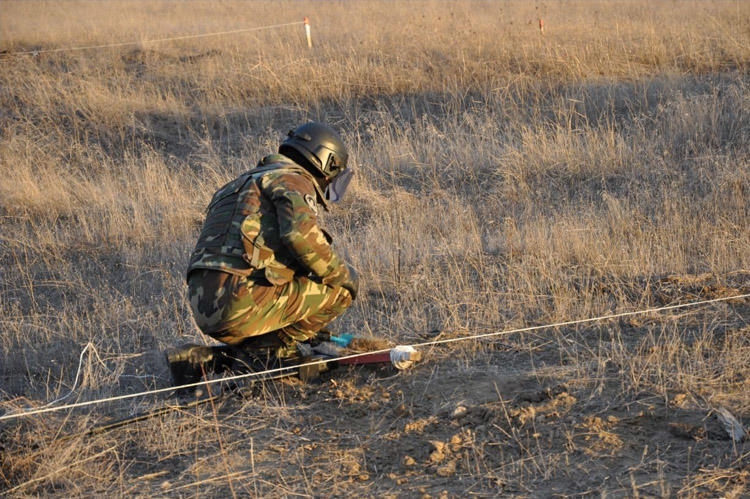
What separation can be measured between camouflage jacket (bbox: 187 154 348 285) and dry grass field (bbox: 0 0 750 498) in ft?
2.36

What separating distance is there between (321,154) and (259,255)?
0.70m

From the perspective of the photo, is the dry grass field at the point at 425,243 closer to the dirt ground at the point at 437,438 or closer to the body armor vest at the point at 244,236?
the dirt ground at the point at 437,438

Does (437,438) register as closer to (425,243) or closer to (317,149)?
(317,149)

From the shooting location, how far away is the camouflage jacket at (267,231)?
4555mm

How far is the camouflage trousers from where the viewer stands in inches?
183

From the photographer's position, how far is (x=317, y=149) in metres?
4.88

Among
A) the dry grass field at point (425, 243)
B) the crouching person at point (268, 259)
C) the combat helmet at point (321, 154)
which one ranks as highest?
the combat helmet at point (321, 154)

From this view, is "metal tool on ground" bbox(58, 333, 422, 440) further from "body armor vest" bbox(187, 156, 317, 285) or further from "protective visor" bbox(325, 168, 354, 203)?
"protective visor" bbox(325, 168, 354, 203)

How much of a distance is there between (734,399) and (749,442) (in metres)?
0.40

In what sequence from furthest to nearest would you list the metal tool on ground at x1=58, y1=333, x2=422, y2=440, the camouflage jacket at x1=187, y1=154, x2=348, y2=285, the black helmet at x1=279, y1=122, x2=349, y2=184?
the black helmet at x1=279, y1=122, x2=349, y2=184 < the metal tool on ground at x1=58, y1=333, x2=422, y2=440 < the camouflage jacket at x1=187, y1=154, x2=348, y2=285

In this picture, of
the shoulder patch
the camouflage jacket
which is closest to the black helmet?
the camouflage jacket

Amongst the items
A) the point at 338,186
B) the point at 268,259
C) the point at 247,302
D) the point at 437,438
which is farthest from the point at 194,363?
the point at 437,438

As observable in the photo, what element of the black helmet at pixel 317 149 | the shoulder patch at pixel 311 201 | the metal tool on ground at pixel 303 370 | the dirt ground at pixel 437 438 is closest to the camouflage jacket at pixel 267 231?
the shoulder patch at pixel 311 201

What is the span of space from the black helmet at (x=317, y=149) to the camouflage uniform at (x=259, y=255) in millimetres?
86
